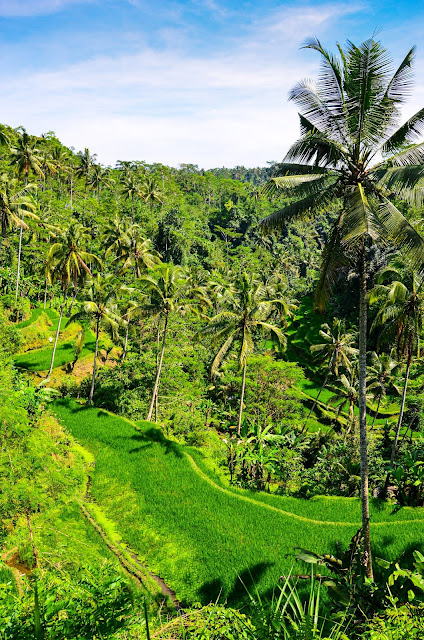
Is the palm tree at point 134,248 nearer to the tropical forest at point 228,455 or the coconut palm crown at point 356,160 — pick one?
the tropical forest at point 228,455

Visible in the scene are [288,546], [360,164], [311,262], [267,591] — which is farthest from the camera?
[311,262]

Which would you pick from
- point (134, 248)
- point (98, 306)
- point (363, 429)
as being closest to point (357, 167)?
point (363, 429)

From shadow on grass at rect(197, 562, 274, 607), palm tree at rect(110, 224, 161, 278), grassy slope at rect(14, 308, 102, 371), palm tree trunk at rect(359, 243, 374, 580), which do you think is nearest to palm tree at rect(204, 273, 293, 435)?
shadow on grass at rect(197, 562, 274, 607)

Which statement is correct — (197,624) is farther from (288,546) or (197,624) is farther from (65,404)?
(65,404)

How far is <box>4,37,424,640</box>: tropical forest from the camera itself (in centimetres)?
611

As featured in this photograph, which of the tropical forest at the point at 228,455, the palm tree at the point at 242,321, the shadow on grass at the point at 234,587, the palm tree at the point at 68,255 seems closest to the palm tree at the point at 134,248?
the tropical forest at the point at 228,455

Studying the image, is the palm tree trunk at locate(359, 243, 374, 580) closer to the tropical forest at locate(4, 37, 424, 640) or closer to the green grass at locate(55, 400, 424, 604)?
the tropical forest at locate(4, 37, 424, 640)

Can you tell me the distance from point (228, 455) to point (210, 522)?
238 inches

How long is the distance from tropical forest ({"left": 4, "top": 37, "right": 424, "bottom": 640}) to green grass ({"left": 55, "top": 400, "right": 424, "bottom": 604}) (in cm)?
7

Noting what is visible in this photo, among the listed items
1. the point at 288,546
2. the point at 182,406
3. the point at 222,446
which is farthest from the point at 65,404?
the point at 288,546

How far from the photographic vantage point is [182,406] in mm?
28328

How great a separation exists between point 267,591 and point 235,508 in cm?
377

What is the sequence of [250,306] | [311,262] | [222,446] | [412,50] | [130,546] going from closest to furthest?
[412,50] < [130,546] < [250,306] < [222,446] < [311,262]

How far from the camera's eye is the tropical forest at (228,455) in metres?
6.11
